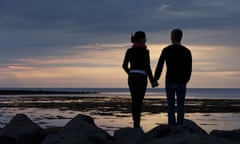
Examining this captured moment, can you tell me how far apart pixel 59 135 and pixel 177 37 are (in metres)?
3.20

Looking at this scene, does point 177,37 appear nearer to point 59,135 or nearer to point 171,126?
point 171,126

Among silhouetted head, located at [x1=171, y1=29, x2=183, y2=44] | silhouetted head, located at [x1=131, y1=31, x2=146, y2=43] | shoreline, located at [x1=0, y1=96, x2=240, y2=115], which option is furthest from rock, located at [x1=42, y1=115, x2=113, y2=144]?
shoreline, located at [x1=0, y1=96, x2=240, y2=115]

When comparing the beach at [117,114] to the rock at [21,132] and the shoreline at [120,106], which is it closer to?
the shoreline at [120,106]

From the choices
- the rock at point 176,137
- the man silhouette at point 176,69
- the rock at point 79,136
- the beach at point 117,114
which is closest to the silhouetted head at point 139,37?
the man silhouette at point 176,69

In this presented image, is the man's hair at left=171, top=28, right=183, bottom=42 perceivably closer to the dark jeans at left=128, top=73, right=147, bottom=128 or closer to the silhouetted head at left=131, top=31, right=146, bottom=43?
the silhouetted head at left=131, top=31, right=146, bottom=43

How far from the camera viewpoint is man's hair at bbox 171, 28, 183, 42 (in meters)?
10.6

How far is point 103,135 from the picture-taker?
413 inches

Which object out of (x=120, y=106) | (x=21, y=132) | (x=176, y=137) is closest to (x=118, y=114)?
(x=120, y=106)

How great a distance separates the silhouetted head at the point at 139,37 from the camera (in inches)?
440

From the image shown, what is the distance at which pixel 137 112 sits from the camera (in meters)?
11.6

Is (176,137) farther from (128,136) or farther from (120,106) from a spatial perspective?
(120,106)

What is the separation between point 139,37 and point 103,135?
2364 mm

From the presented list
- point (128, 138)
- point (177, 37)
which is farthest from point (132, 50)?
point (128, 138)

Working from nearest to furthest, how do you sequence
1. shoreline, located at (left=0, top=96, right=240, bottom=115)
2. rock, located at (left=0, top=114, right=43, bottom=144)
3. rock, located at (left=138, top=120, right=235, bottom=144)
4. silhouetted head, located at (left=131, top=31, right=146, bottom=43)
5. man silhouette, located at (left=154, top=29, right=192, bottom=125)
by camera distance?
rock, located at (left=138, top=120, right=235, bottom=144)
man silhouette, located at (left=154, top=29, right=192, bottom=125)
silhouetted head, located at (left=131, top=31, right=146, bottom=43)
rock, located at (left=0, top=114, right=43, bottom=144)
shoreline, located at (left=0, top=96, right=240, bottom=115)
